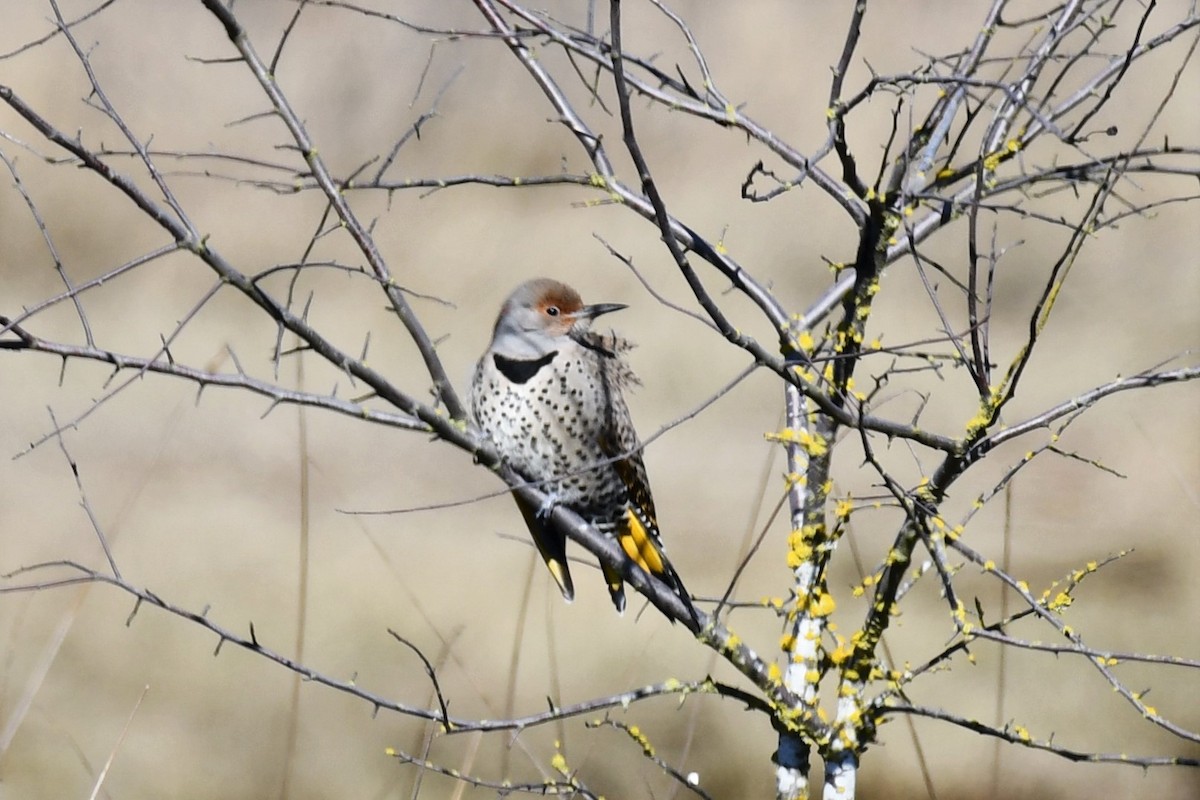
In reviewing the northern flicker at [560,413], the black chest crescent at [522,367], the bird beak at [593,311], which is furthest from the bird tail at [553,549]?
the bird beak at [593,311]

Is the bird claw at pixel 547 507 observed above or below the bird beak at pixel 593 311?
below

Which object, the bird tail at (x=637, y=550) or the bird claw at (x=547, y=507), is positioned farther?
the bird tail at (x=637, y=550)

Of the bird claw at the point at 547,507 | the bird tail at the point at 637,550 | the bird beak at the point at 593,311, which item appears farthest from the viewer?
the bird beak at the point at 593,311

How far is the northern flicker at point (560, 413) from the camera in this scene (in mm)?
2578

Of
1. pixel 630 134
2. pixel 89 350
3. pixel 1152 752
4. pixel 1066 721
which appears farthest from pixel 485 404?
pixel 1152 752

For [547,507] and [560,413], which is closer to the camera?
[547,507]

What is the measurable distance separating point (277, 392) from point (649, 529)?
47.8 inches

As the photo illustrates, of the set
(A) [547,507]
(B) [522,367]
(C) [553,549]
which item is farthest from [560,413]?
(A) [547,507]

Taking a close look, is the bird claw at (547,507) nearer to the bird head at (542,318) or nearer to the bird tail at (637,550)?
the bird tail at (637,550)

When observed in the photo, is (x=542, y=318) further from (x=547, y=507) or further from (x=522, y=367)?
(x=547, y=507)

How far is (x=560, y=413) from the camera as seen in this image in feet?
8.48

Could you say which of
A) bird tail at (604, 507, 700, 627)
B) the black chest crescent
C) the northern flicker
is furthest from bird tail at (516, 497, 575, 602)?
the black chest crescent

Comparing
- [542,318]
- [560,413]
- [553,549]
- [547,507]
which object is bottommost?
[547,507]

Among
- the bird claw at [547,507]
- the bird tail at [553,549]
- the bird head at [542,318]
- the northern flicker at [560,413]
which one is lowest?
the bird claw at [547,507]
